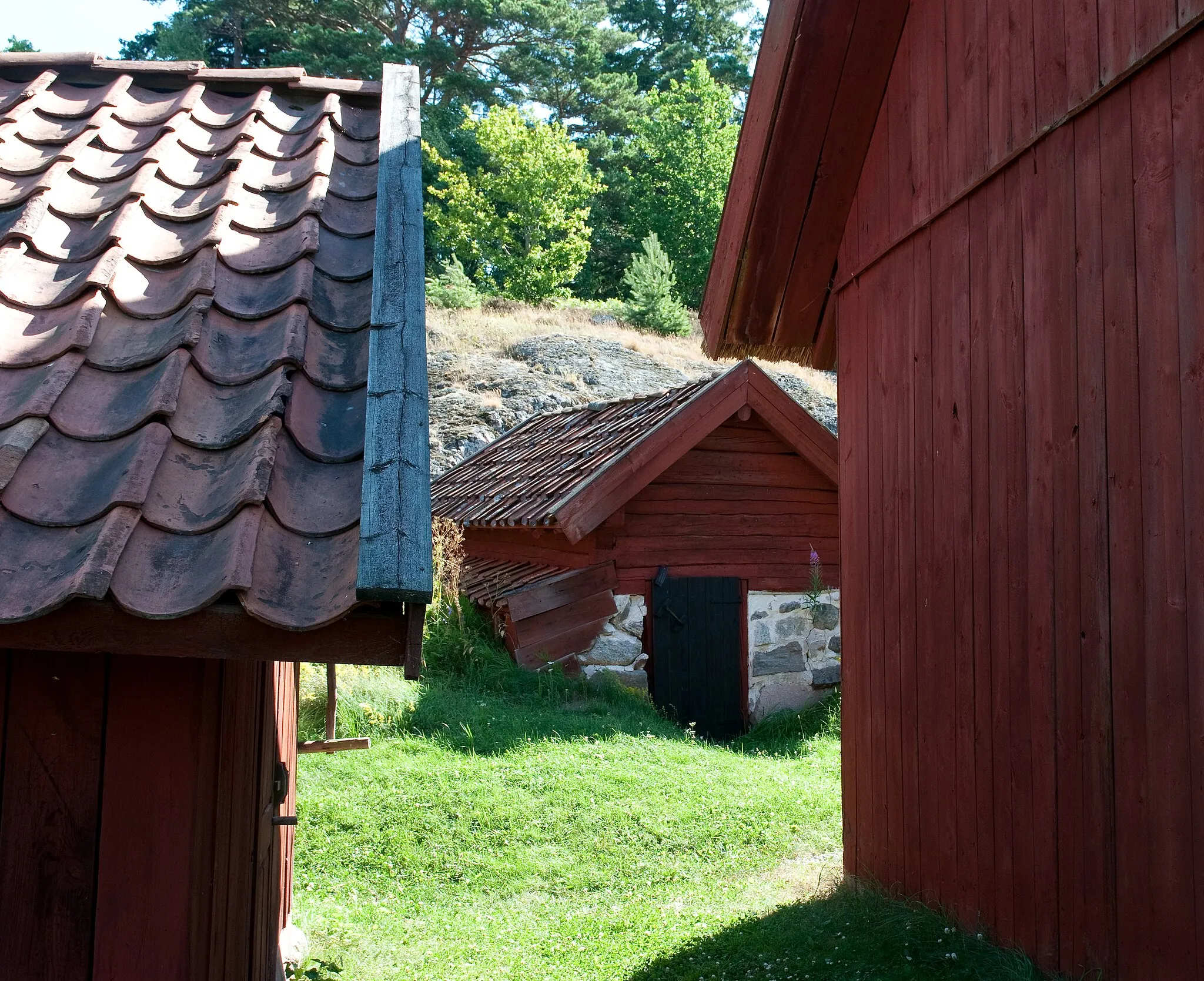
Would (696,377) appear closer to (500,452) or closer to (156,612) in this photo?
(500,452)

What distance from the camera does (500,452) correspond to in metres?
14.8

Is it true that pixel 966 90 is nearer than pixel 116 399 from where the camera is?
No

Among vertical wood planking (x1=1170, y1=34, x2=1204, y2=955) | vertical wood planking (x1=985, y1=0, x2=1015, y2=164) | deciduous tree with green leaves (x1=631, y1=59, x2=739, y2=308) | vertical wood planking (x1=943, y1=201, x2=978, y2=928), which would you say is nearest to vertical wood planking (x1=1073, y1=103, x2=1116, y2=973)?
vertical wood planking (x1=1170, y1=34, x2=1204, y2=955)

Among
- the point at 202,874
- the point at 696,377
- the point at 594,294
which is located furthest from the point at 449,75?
the point at 202,874

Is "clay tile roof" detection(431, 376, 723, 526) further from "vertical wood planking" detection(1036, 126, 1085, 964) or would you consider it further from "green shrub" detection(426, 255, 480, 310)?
"green shrub" detection(426, 255, 480, 310)

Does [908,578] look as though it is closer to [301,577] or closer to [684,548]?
[301,577]

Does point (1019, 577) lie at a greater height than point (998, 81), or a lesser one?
lesser

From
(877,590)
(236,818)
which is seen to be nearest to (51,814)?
(236,818)

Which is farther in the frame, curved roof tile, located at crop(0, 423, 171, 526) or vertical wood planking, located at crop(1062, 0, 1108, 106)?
vertical wood planking, located at crop(1062, 0, 1108, 106)

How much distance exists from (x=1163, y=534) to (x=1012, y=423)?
0.96m

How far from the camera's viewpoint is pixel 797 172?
Answer: 5238 millimetres

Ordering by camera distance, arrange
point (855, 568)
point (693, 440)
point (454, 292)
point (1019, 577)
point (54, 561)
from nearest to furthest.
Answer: point (54, 561) < point (1019, 577) < point (855, 568) < point (693, 440) < point (454, 292)

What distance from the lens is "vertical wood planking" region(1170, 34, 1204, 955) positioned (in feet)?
9.34

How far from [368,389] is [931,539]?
Result: 302 centimetres
